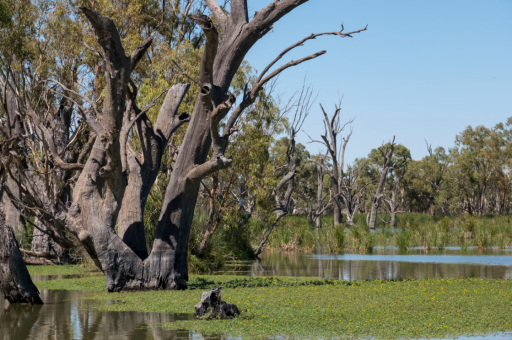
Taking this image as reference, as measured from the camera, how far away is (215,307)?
364 inches

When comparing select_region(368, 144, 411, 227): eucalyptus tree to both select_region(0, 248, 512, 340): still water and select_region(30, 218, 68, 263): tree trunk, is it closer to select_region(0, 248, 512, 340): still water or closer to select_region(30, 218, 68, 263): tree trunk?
select_region(0, 248, 512, 340): still water

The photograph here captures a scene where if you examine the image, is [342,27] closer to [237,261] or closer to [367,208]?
[237,261]

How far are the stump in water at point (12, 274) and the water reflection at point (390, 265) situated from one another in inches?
292

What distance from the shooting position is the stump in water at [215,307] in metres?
9.16

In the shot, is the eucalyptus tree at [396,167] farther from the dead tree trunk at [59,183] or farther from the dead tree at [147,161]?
the dead tree at [147,161]

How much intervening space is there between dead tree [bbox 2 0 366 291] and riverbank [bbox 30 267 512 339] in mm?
925

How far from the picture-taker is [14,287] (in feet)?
36.4

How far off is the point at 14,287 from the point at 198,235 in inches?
316

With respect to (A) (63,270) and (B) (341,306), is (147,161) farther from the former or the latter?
(A) (63,270)

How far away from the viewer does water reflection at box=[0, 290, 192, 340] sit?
324 inches

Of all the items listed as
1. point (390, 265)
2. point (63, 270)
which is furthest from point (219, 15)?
point (390, 265)

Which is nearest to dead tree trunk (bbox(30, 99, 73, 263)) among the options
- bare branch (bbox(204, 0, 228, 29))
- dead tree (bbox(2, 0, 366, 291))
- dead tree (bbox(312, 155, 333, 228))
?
dead tree (bbox(2, 0, 366, 291))

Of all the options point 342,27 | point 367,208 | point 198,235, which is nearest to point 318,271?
point 198,235

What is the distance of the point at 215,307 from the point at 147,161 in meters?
5.64
